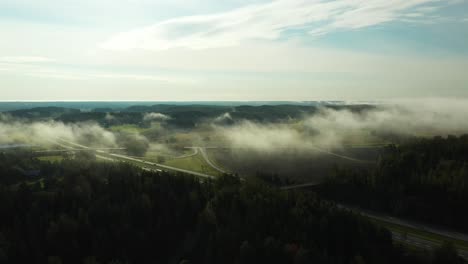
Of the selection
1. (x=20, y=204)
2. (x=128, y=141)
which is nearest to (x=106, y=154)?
(x=128, y=141)

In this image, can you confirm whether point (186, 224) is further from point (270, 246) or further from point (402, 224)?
point (402, 224)

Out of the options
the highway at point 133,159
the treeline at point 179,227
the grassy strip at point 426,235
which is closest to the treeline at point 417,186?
the grassy strip at point 426,235

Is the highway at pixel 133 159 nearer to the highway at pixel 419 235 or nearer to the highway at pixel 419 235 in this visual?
the highway at pixel 419 235

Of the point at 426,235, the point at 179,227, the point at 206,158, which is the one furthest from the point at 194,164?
the point at 426,235

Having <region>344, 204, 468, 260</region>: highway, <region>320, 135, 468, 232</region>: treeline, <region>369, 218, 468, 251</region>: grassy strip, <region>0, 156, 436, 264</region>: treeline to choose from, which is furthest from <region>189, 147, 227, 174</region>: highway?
<region>369, 218, 468, 251</region>: grassy strip

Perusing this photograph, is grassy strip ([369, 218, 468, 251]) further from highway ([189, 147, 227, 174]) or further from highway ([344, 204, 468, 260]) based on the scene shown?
highway ([189, 147, 227, 174])
